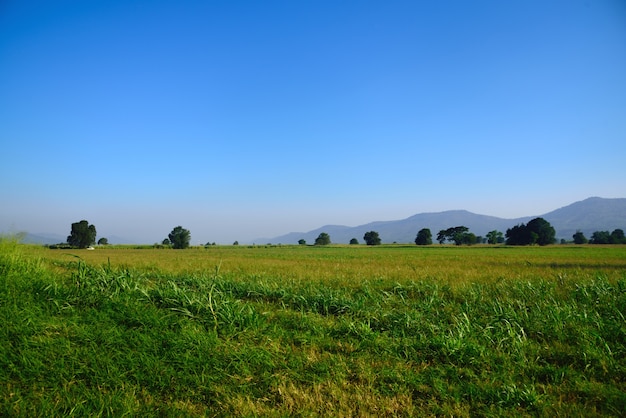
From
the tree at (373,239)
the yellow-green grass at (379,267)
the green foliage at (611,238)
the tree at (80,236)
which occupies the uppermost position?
the tree at (80,236)

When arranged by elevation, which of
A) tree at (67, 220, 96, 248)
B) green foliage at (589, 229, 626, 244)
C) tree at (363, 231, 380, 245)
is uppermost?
tree at (67, 220, 96, 248)

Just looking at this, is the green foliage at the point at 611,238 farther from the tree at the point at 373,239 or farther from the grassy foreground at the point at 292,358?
the grassy foreground at the point at 292,358

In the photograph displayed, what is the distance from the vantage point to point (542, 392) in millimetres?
3969

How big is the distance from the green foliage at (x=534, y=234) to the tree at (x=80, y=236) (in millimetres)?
122492

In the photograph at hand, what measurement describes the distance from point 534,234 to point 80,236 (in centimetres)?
12594

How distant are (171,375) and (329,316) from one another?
Answer: 11.5 ft

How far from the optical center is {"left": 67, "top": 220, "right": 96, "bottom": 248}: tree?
81.4 metres

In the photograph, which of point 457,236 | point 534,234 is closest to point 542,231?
point 534,234

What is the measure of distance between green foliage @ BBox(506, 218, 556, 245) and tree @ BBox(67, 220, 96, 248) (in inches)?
4823

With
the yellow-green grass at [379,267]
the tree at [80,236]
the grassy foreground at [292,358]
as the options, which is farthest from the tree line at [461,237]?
the grassy foreground at [292,358]

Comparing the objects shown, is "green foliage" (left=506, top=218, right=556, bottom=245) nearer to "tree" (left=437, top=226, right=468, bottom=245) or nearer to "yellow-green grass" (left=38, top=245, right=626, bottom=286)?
"tree" (left=437, top=226, right=468, bottom=245)

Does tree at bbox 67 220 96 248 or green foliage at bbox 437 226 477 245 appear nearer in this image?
tree at bbox 67 220 96 248

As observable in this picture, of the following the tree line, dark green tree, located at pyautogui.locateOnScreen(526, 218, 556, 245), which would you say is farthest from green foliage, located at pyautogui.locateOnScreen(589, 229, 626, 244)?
dark green tree, located at pyautogui.locateOnScreen(526, 218, 556, 245)

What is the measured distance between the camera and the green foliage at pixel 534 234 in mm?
98875
